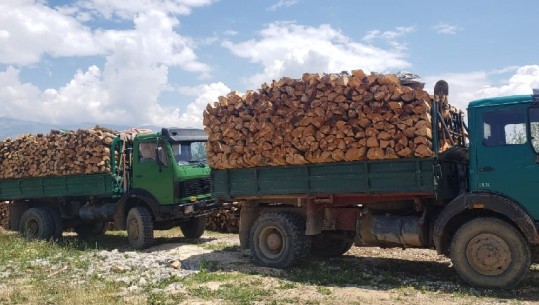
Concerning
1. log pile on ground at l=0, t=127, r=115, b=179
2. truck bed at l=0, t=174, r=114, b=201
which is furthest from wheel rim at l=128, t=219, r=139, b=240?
log pile on ground at l=0, t=127, r=115, b=179

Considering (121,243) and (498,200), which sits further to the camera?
(121,243)

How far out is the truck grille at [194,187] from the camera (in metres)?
12.0

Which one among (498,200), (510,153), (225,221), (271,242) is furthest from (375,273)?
(225,221)

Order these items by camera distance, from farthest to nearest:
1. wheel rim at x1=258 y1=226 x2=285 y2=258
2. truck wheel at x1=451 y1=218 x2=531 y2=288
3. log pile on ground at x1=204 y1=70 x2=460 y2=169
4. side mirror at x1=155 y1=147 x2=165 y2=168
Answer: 1. side mirror at x1=155 y1=147 x2=165 y2=168
2. wheel rim at x1=258 y1=226 x2=285 y2=258
3. log pile on ground at x1=204 y1=70 x2=460 y2=169
4. truck wheel at x1=451 y1=218 x2=531 y2=288

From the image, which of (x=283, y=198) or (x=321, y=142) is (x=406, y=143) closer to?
(x=321, y=142)

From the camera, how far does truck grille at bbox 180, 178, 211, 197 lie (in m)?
12.0

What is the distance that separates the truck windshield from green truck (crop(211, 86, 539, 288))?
2492mm

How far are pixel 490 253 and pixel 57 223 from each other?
445 inches

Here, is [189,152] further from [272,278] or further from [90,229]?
[272,278]

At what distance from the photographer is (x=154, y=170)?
12250 millimetres

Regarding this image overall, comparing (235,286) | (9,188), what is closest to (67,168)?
(9,188)

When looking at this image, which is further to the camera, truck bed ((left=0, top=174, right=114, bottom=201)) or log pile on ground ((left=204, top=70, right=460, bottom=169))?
truck bed ((left=0, top=174, right=114, bottom=201))

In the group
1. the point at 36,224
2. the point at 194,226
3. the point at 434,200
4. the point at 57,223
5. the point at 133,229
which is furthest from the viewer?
the point at 36,224

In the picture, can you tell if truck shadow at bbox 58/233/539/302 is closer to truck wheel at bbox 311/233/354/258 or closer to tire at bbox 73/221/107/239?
truck wheel at bbox 311/233/354/258
